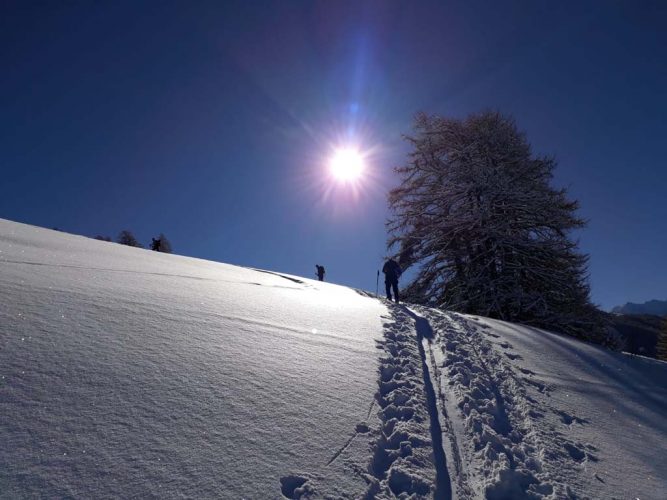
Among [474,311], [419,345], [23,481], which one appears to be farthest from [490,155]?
[23,481]

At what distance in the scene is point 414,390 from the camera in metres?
3.37

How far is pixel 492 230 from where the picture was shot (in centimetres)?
1121

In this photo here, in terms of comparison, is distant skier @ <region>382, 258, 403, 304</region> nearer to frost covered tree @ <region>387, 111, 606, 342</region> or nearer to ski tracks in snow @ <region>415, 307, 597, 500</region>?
frost covered tree @ <region>387, 111, 606, 342</region>

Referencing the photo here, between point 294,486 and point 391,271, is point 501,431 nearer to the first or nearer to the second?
point 294,486

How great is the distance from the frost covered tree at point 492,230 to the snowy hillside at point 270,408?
6.51 metres

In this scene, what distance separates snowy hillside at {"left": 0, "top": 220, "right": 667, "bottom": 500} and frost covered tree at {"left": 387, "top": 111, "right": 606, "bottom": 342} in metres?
6.51

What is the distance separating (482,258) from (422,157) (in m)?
5.15

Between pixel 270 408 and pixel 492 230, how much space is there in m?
10.8

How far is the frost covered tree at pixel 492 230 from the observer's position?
35.4ft

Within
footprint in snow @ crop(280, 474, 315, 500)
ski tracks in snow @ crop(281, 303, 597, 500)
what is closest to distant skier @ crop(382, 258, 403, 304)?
ski tracks in snow @ crop(281, 303, 597, 500)

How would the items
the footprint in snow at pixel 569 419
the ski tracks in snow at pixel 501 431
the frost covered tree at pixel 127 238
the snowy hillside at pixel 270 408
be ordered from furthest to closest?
the frost covered tree at pixel 127 238
the footprint in snow at pixel 569 419
the ski tracks in snow at pixel 501 431
the snowy hillside at pixel 270 408

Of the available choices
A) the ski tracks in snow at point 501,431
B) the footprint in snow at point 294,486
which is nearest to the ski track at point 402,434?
the ski tracks in snow at point 501,431

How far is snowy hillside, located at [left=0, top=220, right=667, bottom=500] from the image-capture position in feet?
5.49

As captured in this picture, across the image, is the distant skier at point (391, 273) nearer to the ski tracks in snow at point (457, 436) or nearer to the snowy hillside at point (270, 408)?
the snowy hillside at point (270, 408)
